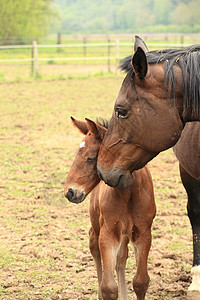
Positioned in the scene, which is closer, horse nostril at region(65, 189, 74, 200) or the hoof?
horse nostril at region(65, 189, 74, 200)

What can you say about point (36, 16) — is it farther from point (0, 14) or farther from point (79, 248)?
point (79, 248)

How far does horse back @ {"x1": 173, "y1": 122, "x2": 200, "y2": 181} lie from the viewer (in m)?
3.27

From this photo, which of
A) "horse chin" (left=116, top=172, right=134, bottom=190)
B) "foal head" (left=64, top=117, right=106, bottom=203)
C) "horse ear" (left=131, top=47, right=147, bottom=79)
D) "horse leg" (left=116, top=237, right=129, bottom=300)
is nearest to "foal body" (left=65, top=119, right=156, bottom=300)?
"foal head" (left=64, top=117, right=106, bottom=203)

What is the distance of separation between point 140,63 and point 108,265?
4.36 feet

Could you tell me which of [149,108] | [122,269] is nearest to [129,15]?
[122,269]

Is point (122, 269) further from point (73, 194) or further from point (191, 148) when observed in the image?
point (191, 148)

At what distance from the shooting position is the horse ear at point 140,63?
7.32ft

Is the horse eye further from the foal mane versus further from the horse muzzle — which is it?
the horse muzzle

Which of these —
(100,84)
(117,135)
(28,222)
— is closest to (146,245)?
(117,135)

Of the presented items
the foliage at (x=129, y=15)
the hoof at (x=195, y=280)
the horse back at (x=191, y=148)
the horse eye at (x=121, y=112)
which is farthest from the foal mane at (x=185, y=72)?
the foliage at (x=129, y=15)

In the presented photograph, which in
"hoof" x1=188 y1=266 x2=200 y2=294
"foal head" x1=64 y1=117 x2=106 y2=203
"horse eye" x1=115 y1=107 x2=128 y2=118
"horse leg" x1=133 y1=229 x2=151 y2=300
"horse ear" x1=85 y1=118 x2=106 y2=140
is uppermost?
"horse eye" x1=115 y1=107 x2=128 y2=118

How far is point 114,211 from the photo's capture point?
2918mm

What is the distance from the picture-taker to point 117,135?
248 cm

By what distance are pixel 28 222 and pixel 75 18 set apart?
129 m
